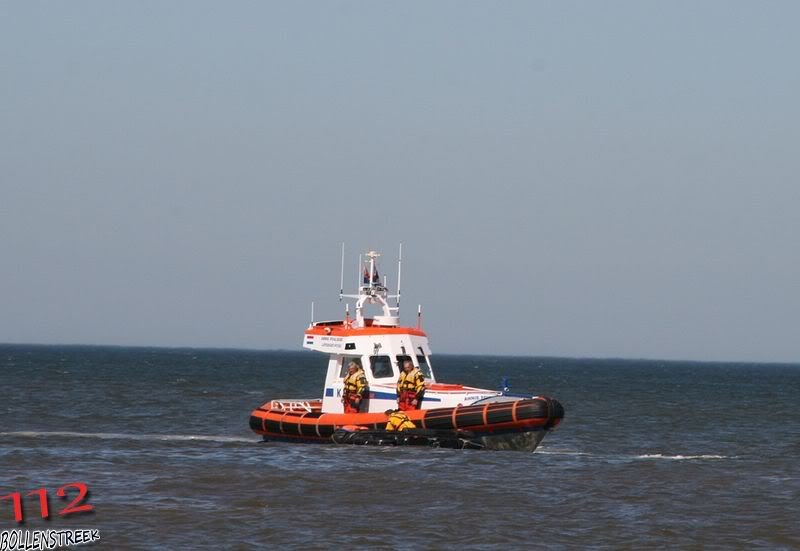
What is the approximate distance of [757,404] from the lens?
198ft

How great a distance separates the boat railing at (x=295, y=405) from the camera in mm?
28828

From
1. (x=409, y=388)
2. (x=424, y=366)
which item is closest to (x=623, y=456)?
(x=424, y=366)

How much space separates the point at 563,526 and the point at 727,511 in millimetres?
3176

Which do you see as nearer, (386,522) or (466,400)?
(386,522)

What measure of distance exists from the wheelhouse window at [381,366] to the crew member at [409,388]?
1112mm

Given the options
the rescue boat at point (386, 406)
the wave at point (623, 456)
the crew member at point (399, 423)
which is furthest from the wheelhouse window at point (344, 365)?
the wave at point (623, 456)

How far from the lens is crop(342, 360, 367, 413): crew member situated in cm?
2698

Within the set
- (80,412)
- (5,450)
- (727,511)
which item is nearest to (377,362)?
(5,450)

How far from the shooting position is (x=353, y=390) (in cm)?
2700

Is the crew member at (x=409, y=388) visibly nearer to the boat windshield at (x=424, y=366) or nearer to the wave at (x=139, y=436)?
the boat windshield at (x=424, y=366)

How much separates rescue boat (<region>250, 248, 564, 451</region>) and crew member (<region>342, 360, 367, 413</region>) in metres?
0.17

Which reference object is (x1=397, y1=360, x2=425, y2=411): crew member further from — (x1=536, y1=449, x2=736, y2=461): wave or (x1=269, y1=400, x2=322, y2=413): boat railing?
(x1=269, y1=400, x2=322, y2=413): boat railing

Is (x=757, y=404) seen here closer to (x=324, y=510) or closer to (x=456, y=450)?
(x=456, y=450)

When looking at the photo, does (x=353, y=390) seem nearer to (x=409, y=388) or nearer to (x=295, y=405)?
(x=409, y=388)
